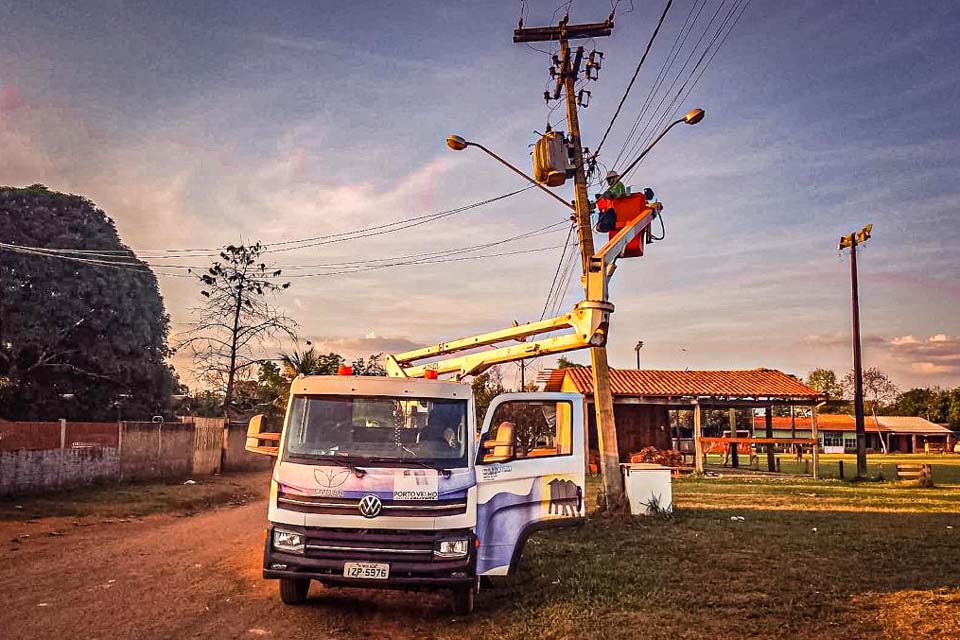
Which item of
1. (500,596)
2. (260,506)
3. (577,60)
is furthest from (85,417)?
(500,596)

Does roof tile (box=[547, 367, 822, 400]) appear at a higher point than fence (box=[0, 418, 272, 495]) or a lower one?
higher

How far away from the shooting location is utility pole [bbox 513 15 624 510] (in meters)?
14.2

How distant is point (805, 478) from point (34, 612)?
25840 mm

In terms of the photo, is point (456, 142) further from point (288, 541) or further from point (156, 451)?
point (156, 451)

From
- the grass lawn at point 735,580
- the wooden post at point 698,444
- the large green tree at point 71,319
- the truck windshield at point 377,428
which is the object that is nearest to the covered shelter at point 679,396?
the wooden post at point 698,444

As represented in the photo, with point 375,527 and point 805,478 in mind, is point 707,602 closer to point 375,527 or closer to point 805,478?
point 375,527

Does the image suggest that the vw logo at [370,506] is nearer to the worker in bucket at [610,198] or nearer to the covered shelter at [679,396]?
the worker in bucket at [610,198]

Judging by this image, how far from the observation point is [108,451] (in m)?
19.1

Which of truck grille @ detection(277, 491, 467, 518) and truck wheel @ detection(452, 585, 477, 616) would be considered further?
truck wheel @ detection(452, 585, 477, 616)

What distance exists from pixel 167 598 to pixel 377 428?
284 cm

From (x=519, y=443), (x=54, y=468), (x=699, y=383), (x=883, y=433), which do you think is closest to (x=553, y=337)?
(x=519, y=443)

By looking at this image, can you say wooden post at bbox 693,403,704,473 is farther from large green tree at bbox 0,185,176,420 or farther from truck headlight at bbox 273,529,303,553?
truck headlight at bbox 273,529,303,553

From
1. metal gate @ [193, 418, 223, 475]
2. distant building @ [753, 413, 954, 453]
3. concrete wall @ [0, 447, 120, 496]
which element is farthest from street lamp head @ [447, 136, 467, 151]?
distant building @ [753, 413, 954, 453]

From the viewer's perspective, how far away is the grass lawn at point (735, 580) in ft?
22.8
